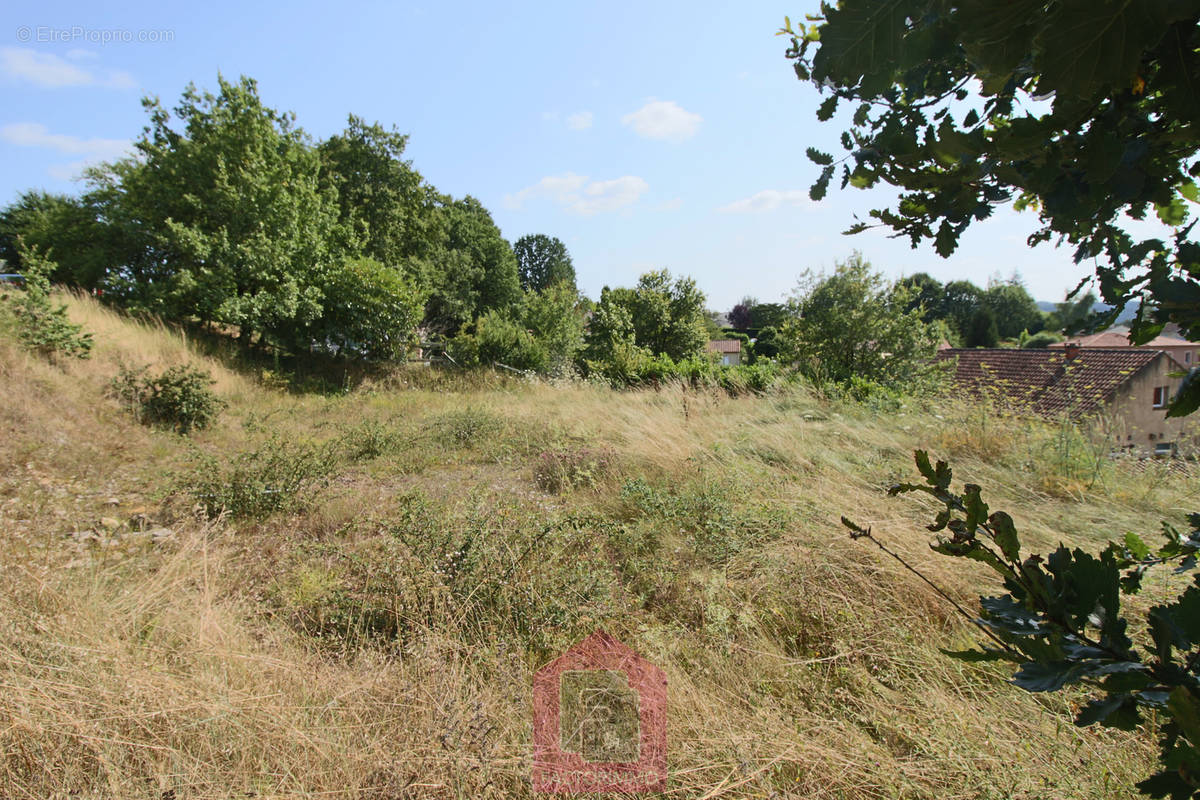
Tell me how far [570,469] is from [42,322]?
860 centimetres

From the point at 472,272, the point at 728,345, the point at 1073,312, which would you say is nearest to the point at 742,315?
the point at 728,345

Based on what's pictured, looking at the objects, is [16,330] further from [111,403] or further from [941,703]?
[941,703]

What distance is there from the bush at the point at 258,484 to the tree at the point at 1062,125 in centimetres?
521

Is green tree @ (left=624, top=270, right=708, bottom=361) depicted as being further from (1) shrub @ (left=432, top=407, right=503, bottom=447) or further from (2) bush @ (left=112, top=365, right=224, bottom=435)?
(2) bush @ (left=112, top=365, right=224, bottom=435)

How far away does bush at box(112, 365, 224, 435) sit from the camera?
295 inches

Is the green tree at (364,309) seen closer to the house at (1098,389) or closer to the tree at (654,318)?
the tree at (654,318)

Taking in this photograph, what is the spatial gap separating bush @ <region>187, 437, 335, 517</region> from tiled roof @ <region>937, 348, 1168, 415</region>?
5435 mm

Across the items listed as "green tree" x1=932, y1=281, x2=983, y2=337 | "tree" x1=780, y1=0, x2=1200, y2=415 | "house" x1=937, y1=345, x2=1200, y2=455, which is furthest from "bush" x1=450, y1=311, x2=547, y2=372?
"green tree" x1=932, y1=281, x2=983, y2=337

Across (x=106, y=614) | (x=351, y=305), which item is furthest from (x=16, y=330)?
(x=106, y=614)

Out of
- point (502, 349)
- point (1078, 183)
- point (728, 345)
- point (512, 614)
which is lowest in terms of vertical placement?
point (512, 614)

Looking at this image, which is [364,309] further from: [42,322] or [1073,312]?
[1073,312]

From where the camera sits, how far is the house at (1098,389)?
3663 millimetres

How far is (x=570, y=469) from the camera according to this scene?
5.65 m

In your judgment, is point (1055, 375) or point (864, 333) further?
point (1055, 375)
